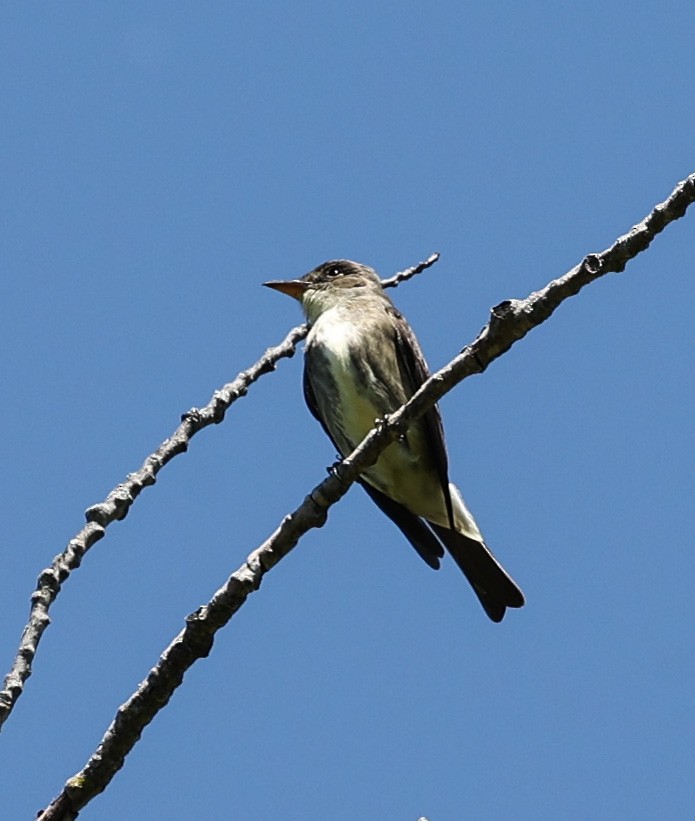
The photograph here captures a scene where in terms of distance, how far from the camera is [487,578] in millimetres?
7645

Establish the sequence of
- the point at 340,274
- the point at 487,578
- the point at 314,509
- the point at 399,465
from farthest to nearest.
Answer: the point at 340,274 < the point at 487,578 < the point at 399,465 < the point at 314,509

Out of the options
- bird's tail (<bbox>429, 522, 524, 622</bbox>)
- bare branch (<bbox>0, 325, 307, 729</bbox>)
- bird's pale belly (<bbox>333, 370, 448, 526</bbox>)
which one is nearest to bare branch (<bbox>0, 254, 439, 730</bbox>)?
bare branch (<bbox>0, 325, 307, 729</bbox>)

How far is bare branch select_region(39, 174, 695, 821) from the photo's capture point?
3438 millimetres

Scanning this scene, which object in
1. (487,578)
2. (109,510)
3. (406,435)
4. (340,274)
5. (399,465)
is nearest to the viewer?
(109,510)

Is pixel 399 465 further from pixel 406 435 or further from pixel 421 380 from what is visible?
pixel 421 380

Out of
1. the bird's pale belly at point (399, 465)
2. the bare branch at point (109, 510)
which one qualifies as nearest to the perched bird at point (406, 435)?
the bird's pale belly at point (399, 465)

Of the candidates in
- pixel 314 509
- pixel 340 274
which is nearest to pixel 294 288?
pixel 340 274

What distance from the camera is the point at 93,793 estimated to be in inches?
129

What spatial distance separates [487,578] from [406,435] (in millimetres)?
970

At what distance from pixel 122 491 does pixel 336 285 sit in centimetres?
482

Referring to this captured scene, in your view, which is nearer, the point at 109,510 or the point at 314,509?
the point at 109,510

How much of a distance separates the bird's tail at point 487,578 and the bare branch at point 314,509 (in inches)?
125

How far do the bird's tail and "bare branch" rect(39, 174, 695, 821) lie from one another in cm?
317

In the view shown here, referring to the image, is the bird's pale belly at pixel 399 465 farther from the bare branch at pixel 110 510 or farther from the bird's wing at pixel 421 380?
the bare branch at pixel 110 510
